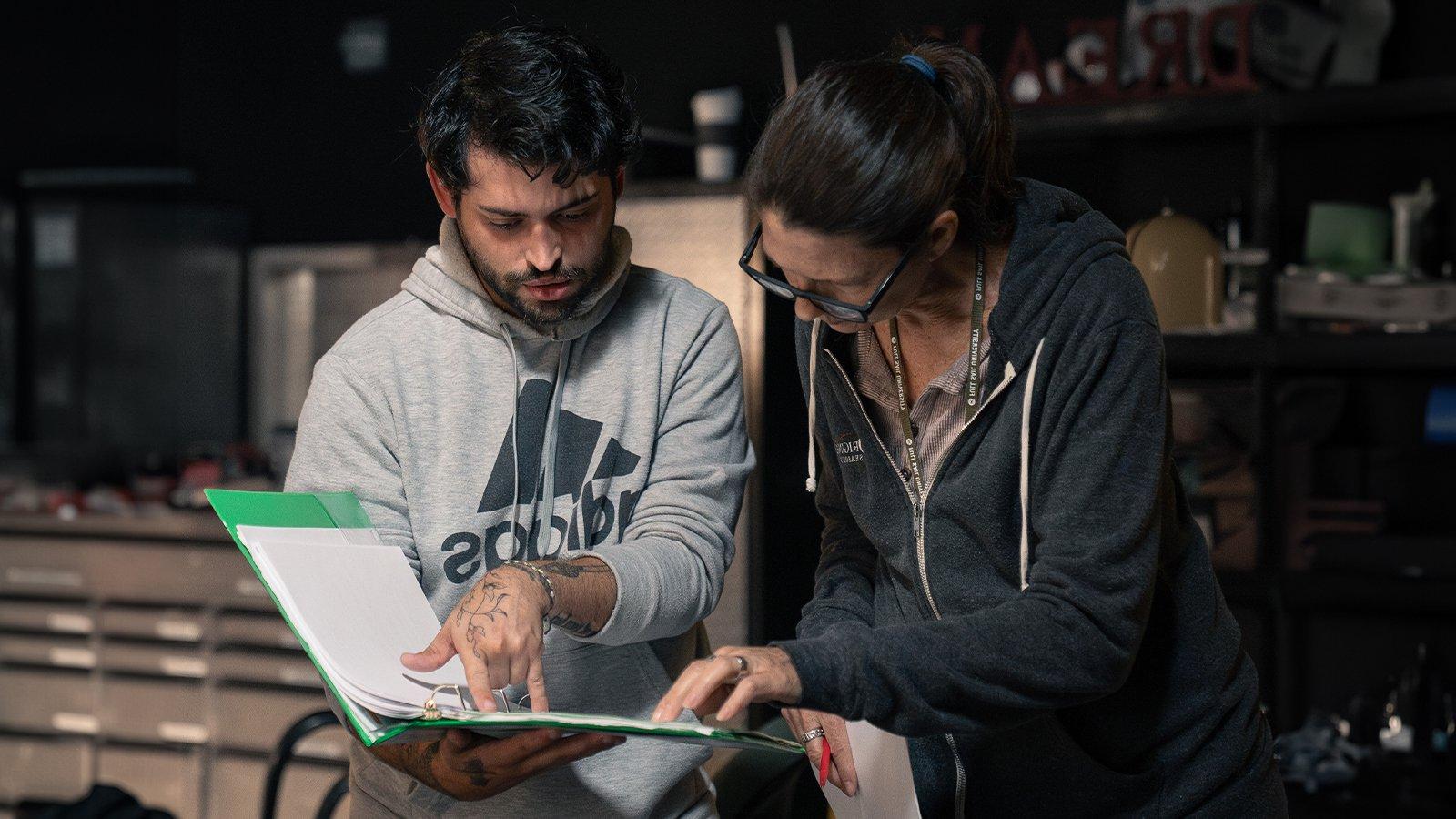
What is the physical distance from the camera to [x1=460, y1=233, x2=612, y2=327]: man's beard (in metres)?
1.41

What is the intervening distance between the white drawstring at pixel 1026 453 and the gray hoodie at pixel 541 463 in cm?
36

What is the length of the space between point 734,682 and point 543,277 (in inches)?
21.7

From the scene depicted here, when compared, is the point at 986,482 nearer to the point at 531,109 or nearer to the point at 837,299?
the point at 837,299

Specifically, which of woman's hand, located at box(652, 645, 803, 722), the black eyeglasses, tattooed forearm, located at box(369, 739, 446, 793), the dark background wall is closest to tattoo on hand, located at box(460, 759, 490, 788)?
tattooed forearm, located at box(369, 739, 446, 793)

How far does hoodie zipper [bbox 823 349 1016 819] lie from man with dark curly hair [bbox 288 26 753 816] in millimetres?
198

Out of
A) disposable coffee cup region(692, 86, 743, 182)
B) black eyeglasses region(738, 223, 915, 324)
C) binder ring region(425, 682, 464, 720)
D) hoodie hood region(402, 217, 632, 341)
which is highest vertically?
disposable coffee cup region(692, 86, 743, 182)

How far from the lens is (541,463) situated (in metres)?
1.43

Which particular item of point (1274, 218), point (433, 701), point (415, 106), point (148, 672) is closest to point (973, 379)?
point (433, 701)

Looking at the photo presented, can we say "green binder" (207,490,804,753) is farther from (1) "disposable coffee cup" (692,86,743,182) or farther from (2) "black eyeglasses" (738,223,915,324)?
(1) "disposable coffee cup" (692,86,743,182)

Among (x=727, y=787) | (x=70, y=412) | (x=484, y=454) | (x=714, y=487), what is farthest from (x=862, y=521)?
(x=70, y=412)

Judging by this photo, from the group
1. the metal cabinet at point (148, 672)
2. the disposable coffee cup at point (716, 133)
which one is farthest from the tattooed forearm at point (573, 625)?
the metal cabinet at point (148, 672)

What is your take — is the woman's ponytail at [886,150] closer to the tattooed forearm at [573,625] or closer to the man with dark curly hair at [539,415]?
the man with dark curly hair at [539,415]

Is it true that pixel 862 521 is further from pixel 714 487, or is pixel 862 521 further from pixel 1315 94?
pixel 1315 94

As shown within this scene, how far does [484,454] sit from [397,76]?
349 centimetres
